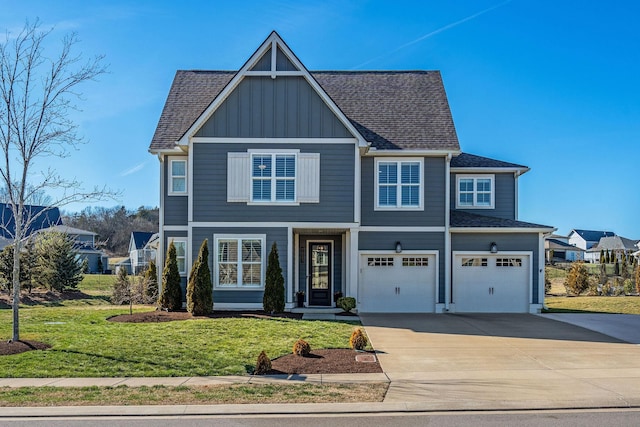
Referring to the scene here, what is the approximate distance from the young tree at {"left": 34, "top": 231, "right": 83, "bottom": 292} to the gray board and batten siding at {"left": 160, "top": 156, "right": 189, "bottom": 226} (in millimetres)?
12139

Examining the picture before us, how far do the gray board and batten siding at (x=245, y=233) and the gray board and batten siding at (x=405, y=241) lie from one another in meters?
2.96

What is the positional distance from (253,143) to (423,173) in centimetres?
624

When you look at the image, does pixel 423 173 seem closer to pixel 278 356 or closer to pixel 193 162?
pixel 193 162

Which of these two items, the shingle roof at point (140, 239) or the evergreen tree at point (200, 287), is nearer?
the evergreen tree at point (200, 287)

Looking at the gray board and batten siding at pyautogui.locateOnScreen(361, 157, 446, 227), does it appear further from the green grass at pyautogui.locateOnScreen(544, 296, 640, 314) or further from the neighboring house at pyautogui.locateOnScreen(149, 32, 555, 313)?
the green grass at pyautogui.locateOnScreen(544, 296, 640, 314)

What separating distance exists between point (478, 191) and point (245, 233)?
9.70m

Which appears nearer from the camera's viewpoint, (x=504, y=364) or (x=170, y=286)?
(x=504, y=364)

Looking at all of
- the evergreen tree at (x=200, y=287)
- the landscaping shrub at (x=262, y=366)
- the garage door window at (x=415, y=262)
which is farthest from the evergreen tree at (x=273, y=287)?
the landscaping shrub at (x=262, y=366)

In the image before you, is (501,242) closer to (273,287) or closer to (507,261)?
(507,261)

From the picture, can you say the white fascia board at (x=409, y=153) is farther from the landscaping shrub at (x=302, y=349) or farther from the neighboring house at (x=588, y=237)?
the neighboring house at (x=588, y=237)

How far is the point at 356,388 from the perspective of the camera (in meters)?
8.77

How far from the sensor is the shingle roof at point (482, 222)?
19.5 meters

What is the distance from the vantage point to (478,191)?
71.5 ft

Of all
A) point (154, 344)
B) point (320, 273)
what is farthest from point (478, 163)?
point (154, 344)
